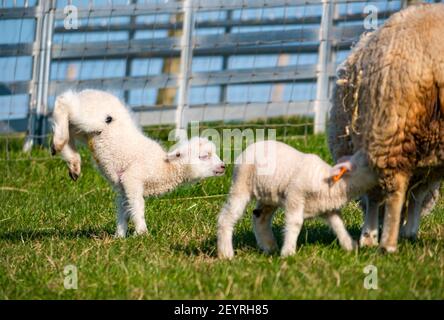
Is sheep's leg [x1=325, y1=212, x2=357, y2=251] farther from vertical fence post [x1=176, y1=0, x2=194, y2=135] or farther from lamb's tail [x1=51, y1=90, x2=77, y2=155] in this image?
vertical fence post [x1=176, y1=0, x2=194, y2=135]

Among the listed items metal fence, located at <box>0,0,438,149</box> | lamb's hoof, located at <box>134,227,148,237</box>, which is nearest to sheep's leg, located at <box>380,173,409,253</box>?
lamb's hoof, located at <box>134,227,148,237</box>

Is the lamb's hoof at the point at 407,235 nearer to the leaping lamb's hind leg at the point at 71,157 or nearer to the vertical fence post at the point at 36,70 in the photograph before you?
the leaping lamb's hind leg at the point at 71,157

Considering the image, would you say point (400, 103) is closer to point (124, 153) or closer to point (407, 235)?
point (407, 235)

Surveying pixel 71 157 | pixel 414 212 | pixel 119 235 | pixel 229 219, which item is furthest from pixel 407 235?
pixel 71 157

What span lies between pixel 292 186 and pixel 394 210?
0.57 m

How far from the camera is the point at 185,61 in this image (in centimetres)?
1097

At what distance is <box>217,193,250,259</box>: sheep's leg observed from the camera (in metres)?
5.80

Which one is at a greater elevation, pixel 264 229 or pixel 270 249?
pixel 264 229

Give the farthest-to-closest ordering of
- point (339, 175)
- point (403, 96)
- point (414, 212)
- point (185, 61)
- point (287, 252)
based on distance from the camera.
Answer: point (185, 61) → point (414, 212) → point (287, 252) → point (339, 175) → point (403, 96)

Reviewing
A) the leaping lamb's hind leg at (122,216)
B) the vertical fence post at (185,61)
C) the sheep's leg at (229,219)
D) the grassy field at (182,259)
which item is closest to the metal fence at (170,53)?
the vertical fence post at (185,61)

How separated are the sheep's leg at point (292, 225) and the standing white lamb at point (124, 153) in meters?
1.18

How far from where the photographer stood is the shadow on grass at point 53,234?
677cm

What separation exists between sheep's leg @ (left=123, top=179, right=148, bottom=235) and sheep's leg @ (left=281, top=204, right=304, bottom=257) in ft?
4.35
